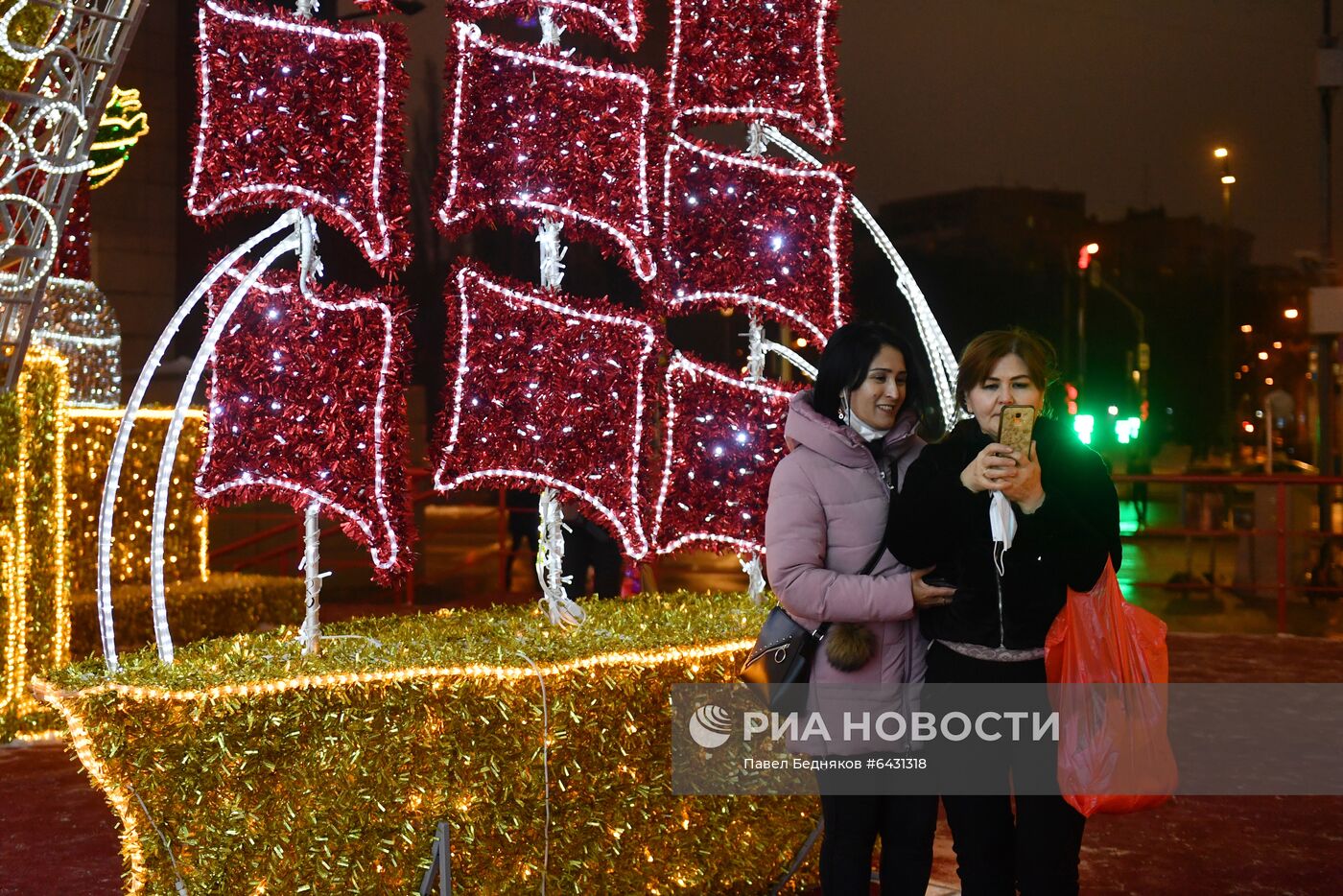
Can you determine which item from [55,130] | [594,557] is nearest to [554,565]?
[55,130]

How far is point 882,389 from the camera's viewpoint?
2953 millimetres

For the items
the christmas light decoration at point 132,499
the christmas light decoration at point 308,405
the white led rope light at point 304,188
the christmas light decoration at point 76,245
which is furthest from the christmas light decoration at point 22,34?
the christmas light decoration at point 308,405

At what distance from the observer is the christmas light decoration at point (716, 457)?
4246 mm

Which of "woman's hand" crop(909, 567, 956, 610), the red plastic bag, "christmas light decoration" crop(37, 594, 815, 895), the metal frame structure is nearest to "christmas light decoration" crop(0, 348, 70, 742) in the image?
the metal frame structure

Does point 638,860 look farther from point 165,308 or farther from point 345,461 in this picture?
point 165,308

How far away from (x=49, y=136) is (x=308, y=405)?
3.22 meters

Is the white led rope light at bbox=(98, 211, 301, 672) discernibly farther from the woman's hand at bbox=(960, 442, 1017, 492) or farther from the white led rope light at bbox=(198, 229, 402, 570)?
the woman's hand at bbox=(960, 442, 1017, 492)

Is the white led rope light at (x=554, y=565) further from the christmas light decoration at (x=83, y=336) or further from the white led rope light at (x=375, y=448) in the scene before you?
the christmas light decoration at (x=83, y=336)

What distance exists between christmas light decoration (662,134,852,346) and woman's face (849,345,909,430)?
4.47 ft

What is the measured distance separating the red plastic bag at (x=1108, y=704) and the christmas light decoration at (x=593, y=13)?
2.27 meters

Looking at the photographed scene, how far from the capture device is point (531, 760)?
3434mm

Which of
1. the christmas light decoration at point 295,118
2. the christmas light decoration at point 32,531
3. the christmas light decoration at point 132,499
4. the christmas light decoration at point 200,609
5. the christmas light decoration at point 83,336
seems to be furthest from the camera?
the christmas light decoration at point 83,336

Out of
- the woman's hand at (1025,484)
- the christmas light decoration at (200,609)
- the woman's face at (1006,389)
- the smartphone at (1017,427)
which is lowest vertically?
the christmas light decoration at (200,609)

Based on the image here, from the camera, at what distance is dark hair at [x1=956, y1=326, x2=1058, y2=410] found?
2906 mm
